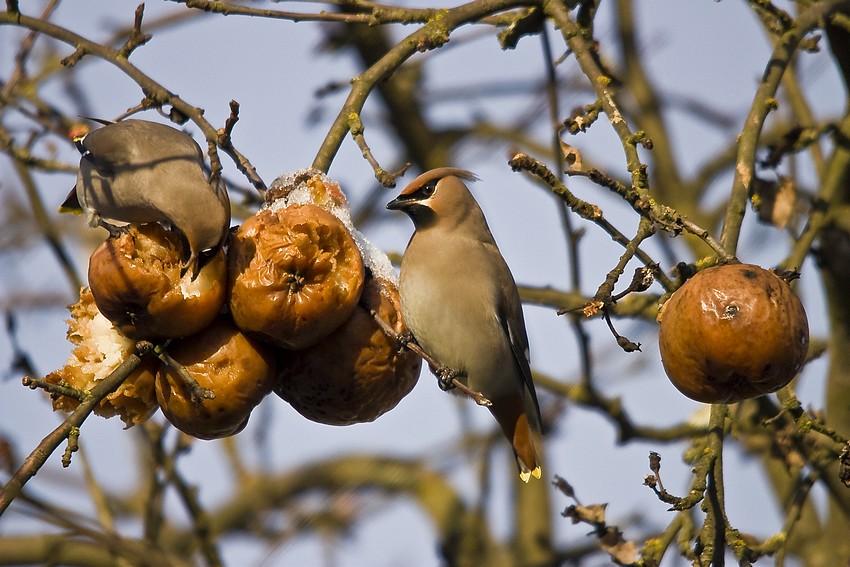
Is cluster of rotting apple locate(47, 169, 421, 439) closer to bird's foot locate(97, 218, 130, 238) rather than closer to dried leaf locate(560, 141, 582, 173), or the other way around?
bird's foot locate(97, 218, 130, 238)

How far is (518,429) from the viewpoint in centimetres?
405

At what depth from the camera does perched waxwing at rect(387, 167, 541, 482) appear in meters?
3.80

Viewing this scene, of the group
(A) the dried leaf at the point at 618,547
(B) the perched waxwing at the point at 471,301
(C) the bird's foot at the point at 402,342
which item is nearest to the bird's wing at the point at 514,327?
(B) the perched waxwing at the point at 471,301

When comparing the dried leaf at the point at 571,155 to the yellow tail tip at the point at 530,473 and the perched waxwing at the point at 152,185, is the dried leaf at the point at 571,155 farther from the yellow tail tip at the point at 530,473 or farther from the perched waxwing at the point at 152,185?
the yellow tail tip at the point at 530,473

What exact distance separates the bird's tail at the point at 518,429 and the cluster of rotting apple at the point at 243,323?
49.4 inches

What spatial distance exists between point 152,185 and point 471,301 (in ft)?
5.08

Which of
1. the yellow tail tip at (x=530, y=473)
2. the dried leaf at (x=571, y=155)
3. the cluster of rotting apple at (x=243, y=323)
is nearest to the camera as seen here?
the cluster of rotting apple at (x=243, y=323)

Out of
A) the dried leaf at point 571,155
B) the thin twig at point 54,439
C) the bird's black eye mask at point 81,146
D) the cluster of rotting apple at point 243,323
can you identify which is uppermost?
the bird's black eye mask at point 81,146

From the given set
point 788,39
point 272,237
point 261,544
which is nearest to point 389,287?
point 272,237

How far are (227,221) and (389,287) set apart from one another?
646mm

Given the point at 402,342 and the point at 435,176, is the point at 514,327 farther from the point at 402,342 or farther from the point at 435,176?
the point at 402,342

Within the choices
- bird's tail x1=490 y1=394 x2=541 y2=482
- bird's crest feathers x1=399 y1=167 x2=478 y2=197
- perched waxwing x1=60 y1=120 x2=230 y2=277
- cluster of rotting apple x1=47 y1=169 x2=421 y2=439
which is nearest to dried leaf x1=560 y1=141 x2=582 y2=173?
cluster of rotting apple x1=47 y1=169 x2=421 y2=439

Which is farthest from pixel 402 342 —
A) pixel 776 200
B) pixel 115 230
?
pixel 776 200

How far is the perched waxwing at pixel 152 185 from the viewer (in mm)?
2490
